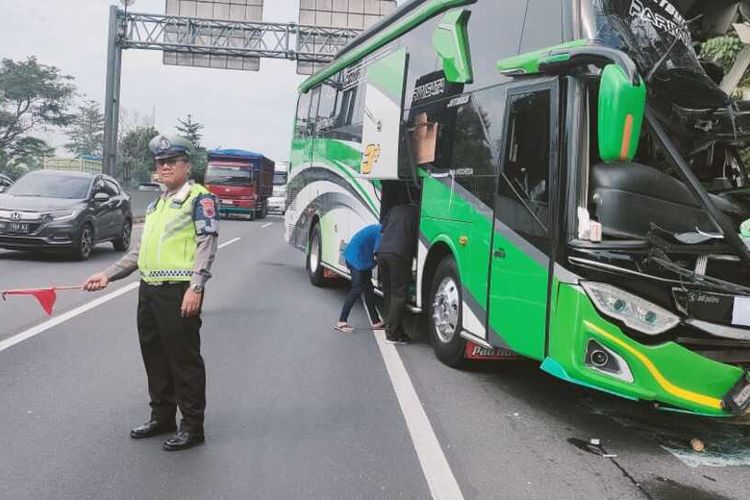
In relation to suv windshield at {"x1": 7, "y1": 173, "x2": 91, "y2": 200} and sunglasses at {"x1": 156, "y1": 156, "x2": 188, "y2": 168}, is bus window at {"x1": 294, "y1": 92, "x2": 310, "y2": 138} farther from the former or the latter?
sunglasses at {"x1": 156, "y1": 156, "x2": 188, "y2": 168}

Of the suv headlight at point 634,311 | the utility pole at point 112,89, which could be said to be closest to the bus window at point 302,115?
the suv headlight at point 634,311

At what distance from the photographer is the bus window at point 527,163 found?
491cm

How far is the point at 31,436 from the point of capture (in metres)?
4.39

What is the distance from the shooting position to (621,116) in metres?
3.73

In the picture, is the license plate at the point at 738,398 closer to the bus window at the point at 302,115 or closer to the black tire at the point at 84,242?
the bus window at the point at 302,115

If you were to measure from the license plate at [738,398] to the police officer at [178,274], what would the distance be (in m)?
3.13

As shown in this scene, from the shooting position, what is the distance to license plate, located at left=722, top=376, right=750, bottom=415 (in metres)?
4.17

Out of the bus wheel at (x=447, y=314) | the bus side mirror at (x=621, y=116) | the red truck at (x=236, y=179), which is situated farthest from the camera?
the red truck at (x=236, y=179)

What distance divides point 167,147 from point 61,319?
15.1 feet

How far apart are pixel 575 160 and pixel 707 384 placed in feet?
5.15

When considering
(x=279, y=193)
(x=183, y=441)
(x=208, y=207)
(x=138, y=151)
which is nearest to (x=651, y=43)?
(x=208, y=207)

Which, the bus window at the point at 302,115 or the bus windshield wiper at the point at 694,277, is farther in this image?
the bus window at the point at 302,115

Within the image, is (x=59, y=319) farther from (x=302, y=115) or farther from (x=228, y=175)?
(x=228, y=175)

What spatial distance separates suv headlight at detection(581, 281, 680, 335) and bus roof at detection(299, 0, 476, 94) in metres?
3.43
